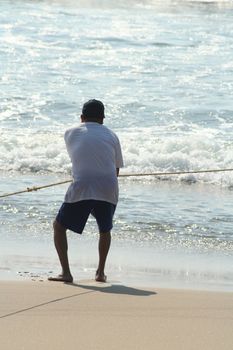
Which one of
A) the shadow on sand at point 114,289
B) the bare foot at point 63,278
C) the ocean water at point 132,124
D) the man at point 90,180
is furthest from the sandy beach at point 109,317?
the ocean water at point 132,124

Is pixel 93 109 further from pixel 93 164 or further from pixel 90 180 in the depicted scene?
pixel 90 180

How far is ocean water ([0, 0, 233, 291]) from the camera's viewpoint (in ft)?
31.1

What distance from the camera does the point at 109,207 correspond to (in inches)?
314

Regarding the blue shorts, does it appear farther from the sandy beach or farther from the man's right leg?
the sandy beach

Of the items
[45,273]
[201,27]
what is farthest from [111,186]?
[201,27]

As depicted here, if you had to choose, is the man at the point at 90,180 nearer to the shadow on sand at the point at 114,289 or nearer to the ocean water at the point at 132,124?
the shadow on sand at the point at 114,289

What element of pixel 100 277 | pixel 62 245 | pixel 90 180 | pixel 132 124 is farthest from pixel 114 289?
pixel 132 124

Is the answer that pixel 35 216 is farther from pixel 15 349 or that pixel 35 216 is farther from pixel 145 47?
pixel 145 47

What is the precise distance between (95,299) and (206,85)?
14.9m

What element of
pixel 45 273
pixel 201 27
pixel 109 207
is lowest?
pixel 45 273

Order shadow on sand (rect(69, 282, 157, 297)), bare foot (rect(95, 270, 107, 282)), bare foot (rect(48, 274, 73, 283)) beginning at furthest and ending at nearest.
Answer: bare foot (rect(95, 270, 107, 282)) < bare foot (rect(48, 274, 73, 283)) < shadow on sand (rect(69, 282, 157, 297))

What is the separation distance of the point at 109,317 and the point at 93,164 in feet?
5.15

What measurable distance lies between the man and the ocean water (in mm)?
446

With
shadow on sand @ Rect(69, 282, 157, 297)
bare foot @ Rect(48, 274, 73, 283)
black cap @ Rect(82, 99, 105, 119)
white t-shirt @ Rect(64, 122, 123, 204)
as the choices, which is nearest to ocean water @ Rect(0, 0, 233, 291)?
bare foot @ Rect(48, 274, 73, 283)
